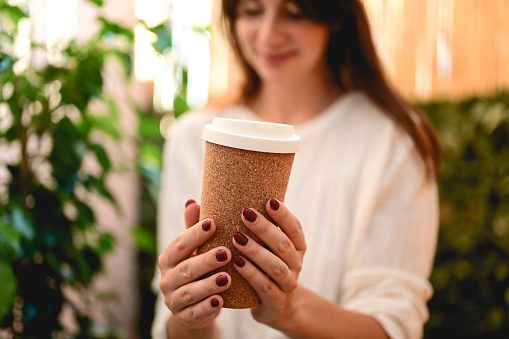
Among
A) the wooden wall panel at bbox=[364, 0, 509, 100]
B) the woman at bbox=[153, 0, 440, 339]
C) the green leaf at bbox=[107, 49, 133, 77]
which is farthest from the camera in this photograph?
the wooden wall panel at bbox=[364, 0, 509, 100]

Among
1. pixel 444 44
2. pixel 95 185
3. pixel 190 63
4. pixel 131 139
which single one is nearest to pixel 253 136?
pixel 95 185

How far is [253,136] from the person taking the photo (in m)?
0.56

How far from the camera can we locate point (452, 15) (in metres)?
2.18

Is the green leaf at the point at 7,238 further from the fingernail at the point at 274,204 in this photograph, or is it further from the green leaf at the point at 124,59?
the fingernail at the point at 274,204

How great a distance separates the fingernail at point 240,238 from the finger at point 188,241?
3cm

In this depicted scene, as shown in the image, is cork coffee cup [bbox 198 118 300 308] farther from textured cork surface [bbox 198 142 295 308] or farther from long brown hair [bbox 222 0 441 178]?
long brown hair [bbox 222 0 441 178]

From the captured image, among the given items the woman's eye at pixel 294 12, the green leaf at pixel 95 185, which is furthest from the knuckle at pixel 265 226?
the green leaf at pixel 95 185

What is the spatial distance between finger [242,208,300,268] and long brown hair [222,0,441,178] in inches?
24.0

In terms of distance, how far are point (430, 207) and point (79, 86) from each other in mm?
909

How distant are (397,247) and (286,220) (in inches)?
20.6

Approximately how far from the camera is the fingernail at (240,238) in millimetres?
573

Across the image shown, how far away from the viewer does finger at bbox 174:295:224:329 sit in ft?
1.94

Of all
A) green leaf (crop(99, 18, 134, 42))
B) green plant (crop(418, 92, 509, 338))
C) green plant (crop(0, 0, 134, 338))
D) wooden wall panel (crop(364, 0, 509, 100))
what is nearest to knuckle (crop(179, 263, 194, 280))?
green plant (crop(0, 0, 134, 338))

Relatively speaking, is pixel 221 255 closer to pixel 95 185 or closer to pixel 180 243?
pixel 180 243
